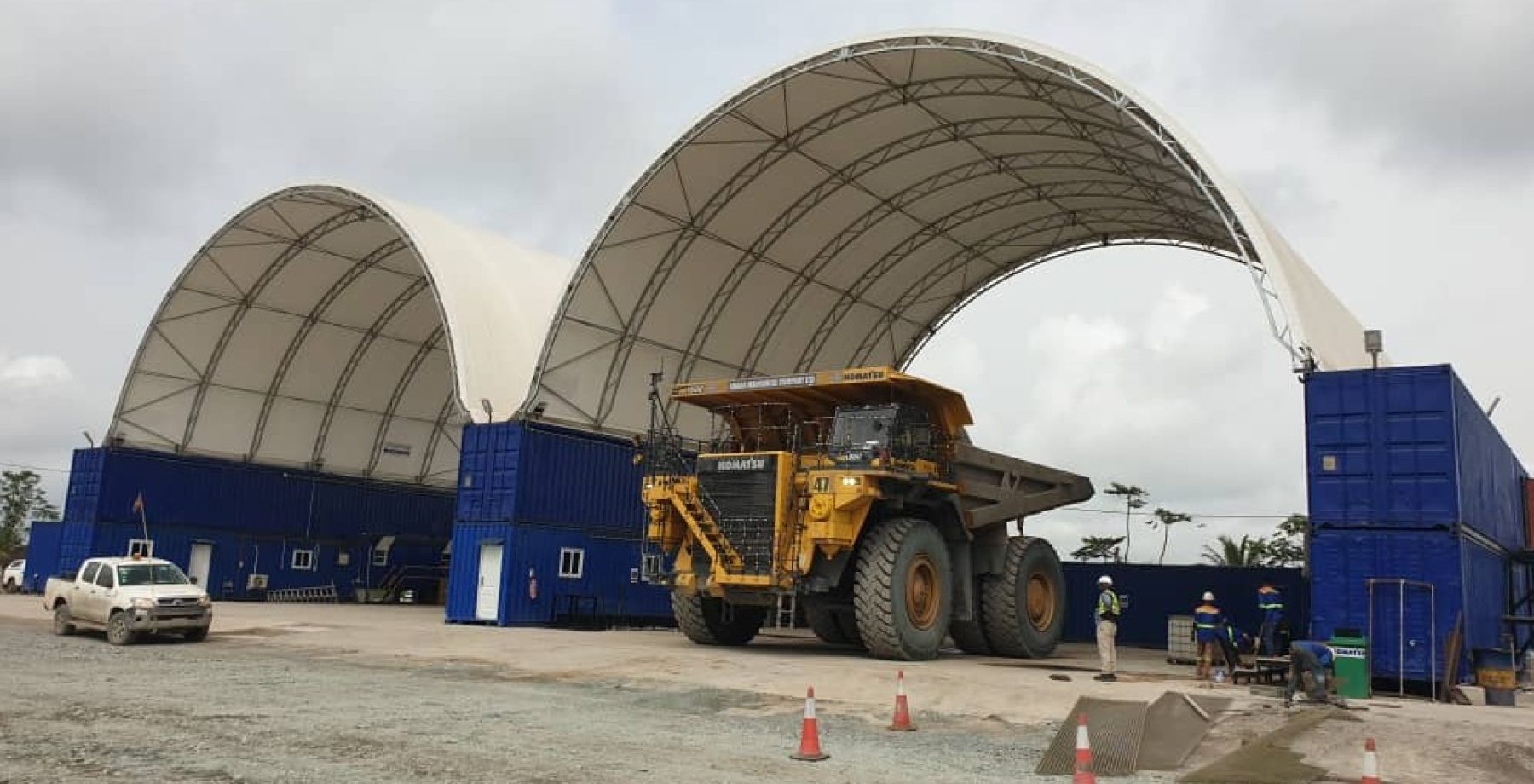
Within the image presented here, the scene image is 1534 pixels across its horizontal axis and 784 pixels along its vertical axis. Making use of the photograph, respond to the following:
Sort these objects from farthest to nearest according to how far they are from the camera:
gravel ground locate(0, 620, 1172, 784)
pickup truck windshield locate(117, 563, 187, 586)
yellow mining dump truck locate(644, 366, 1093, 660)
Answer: pickup truck windshield locate(117, 563, 187, 586), yellow mining dump truck locate(644, 366, 1093, 660), gravel ground locate(0, 620, 1172, 784)

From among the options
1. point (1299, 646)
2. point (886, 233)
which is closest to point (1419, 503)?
point (1299, 646)

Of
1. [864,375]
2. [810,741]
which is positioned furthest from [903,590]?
[810,741]

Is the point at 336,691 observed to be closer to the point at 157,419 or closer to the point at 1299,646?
the point at 1299,646

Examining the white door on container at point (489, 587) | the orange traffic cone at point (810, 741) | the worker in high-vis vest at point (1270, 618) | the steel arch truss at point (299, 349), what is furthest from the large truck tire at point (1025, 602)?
the steel arch truss at point (299, 349)

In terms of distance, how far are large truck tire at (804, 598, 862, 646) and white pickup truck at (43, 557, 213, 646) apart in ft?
31.4

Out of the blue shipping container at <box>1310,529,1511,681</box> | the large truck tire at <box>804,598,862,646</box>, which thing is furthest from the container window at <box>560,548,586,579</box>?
the blue shipping container at <box>1310,529,1511,681</box>

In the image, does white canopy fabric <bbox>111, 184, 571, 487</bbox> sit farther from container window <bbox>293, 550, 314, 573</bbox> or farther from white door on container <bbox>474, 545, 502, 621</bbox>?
white door on container <bbox>474, 545, 502, 621</bbox>

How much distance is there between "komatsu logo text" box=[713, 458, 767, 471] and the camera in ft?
51.9

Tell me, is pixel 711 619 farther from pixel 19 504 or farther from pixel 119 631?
pixel 19 504

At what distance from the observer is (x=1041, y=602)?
64.5 feet

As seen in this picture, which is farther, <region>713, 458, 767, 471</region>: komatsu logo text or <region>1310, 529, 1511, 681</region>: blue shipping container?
<region>713, 458, 767, 471</region>: komatsu logo text

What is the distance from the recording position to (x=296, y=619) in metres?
22.6

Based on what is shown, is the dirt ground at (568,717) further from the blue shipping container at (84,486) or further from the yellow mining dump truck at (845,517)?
the blue shipping container at (84,486)

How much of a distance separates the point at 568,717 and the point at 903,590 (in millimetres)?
6382
